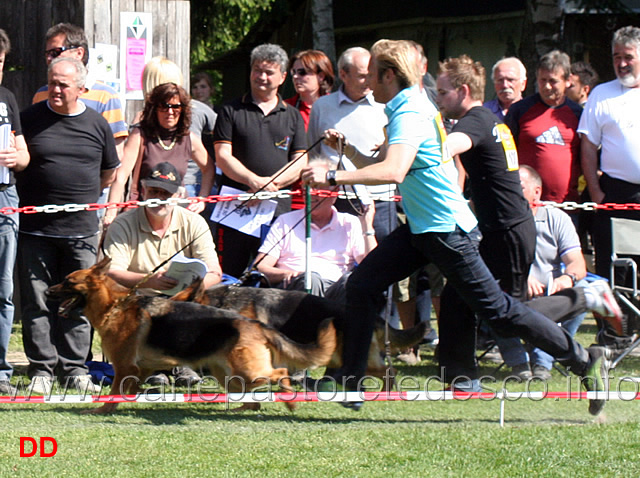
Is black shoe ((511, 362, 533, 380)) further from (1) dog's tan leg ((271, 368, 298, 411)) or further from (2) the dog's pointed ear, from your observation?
(2) the dog's pointed ear

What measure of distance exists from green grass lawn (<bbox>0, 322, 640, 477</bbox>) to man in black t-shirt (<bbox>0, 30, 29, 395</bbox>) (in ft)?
2.07

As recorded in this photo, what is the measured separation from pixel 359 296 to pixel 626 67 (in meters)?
3.43

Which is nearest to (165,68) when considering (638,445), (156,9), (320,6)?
(156,9)

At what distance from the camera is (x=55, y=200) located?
6.38 meters

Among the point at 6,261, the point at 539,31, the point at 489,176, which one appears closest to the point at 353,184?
the point at 489,176

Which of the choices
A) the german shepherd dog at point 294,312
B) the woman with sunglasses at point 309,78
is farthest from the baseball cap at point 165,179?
the woman with sunglasses at point 309,78

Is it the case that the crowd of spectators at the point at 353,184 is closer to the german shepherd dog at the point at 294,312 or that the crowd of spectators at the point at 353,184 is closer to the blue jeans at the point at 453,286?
the blue jeans at the point at 453,286

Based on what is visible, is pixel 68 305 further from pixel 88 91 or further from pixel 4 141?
pixel 88 91

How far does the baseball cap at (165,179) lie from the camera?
21.9 ft

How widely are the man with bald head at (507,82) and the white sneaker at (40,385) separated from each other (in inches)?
176

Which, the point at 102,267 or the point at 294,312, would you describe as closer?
the point at 102,267

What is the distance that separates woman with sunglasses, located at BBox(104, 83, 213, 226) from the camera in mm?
7328

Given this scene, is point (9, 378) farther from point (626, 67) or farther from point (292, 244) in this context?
point (626, 67)

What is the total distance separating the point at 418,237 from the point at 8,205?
8.55 ft
